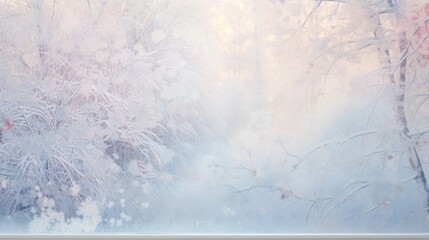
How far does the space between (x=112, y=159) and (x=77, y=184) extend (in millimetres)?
213

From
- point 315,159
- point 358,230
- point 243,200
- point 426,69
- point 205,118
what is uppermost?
point 426,69

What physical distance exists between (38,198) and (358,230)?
63.7 inches

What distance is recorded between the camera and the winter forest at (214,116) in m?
2.74

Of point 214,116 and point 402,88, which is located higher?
point 402,88

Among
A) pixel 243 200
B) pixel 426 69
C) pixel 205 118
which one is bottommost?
pixel 243 200

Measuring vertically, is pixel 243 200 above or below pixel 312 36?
below

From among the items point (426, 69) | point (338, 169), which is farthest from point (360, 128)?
point (426, 69)

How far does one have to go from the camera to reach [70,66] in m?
2.74

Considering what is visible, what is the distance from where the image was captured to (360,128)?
110 inches

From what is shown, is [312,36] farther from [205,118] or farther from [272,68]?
[205,118]

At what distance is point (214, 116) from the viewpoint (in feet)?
9.10

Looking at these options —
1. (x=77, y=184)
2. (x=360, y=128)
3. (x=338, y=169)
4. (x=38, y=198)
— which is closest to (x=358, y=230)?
(x=338, y=169)

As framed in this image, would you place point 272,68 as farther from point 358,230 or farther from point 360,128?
point 358,230

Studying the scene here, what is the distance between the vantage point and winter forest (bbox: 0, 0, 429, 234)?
274cm
